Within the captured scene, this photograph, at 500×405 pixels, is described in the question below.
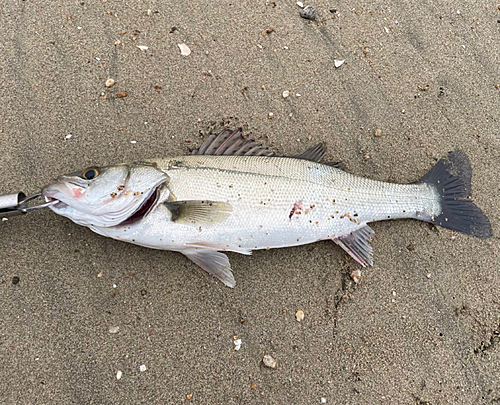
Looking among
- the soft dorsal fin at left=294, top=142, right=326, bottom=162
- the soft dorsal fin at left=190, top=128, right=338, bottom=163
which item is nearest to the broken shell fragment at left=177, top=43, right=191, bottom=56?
the soft dorsal fin at left=190, top=128, right=338, bottom=163

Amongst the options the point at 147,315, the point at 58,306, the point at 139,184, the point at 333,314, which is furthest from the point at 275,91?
the point at 58,306

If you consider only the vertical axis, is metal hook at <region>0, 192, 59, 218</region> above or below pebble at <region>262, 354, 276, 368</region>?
above

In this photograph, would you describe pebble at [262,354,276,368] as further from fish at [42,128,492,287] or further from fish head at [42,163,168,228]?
fish head at [42,163,168,228]

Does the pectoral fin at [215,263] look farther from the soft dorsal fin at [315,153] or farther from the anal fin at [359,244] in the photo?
the soft dorsal fin at [315,153]

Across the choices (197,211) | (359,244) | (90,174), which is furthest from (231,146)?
(359,244)

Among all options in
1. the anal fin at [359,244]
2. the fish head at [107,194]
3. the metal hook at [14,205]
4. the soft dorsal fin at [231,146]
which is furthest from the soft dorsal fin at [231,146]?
the metal hook at [14,205]

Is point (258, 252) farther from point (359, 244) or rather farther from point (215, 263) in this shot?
point (359, 244)
